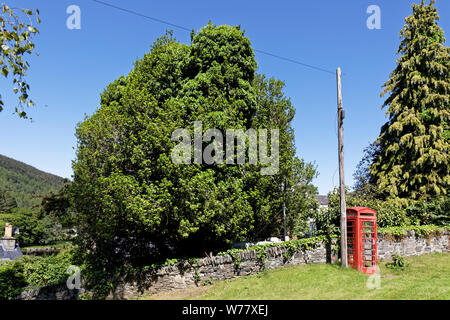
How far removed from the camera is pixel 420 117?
23.9m

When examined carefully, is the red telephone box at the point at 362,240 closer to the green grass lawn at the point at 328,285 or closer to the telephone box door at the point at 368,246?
the telephone box door at the point at 368,246

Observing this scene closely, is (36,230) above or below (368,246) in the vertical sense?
below

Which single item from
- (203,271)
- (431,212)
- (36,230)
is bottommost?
(36,230)

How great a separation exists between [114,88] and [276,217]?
14786 mm

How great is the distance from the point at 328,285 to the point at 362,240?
3.62m

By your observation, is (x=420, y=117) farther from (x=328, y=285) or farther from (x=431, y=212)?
(x=328, y=285)

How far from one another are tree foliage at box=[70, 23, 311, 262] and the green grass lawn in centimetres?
266

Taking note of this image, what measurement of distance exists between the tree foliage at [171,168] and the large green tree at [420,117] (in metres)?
10.7

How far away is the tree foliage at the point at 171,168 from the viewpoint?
526 inches

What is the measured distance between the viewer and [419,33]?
80.9ft

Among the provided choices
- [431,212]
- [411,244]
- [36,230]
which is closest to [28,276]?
[411,244]

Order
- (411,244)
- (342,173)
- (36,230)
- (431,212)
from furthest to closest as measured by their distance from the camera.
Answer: (36,230), (431,212), (411,244), (342,173)

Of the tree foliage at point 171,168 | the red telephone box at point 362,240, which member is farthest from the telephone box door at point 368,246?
the tree foliage at point 171,168
